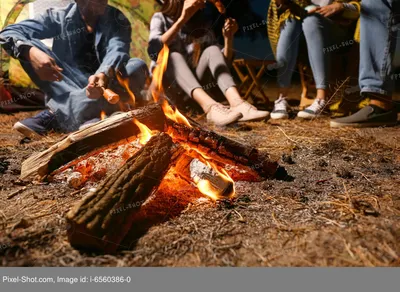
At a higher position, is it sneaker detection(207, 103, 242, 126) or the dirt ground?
the dirt ground

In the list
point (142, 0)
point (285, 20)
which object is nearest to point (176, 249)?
point (285, 20)

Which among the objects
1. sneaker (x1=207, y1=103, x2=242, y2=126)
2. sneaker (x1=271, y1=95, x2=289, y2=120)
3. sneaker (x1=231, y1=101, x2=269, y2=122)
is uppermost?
sneaker (x1=207, y1=103, x2=242, y2=126)

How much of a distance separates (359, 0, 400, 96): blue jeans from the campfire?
176cm

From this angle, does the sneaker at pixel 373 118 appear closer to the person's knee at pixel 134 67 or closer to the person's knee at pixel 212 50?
the person's knee at pixel 212 50

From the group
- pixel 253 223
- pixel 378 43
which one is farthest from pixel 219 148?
pixel 378 43

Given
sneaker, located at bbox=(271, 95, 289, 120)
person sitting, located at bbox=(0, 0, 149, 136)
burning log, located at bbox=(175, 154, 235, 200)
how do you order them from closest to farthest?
1. burning log, located at bbox=(175, 154, 235, 200)
2. person sitting, located at bbox=(0, 0, 149, 136)
3. sneaker, located at bbox=(271, 95, 289, 120)

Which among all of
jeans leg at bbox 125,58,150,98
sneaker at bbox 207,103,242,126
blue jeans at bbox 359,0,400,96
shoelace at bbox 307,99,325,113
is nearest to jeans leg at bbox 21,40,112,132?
jeans leg at bbox 125,58,150,98

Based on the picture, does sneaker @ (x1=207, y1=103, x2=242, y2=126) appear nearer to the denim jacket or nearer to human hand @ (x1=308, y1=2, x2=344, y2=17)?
the denim jacket

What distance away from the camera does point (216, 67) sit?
3643 millimetres

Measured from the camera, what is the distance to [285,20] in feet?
12.4

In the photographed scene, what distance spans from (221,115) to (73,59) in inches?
67.0

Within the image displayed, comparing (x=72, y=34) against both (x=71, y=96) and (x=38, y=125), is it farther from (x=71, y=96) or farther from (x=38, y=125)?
(x=38, y=125)

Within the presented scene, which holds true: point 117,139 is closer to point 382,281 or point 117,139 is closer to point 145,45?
point 382,281

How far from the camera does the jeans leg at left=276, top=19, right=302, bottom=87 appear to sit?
12.3ft
